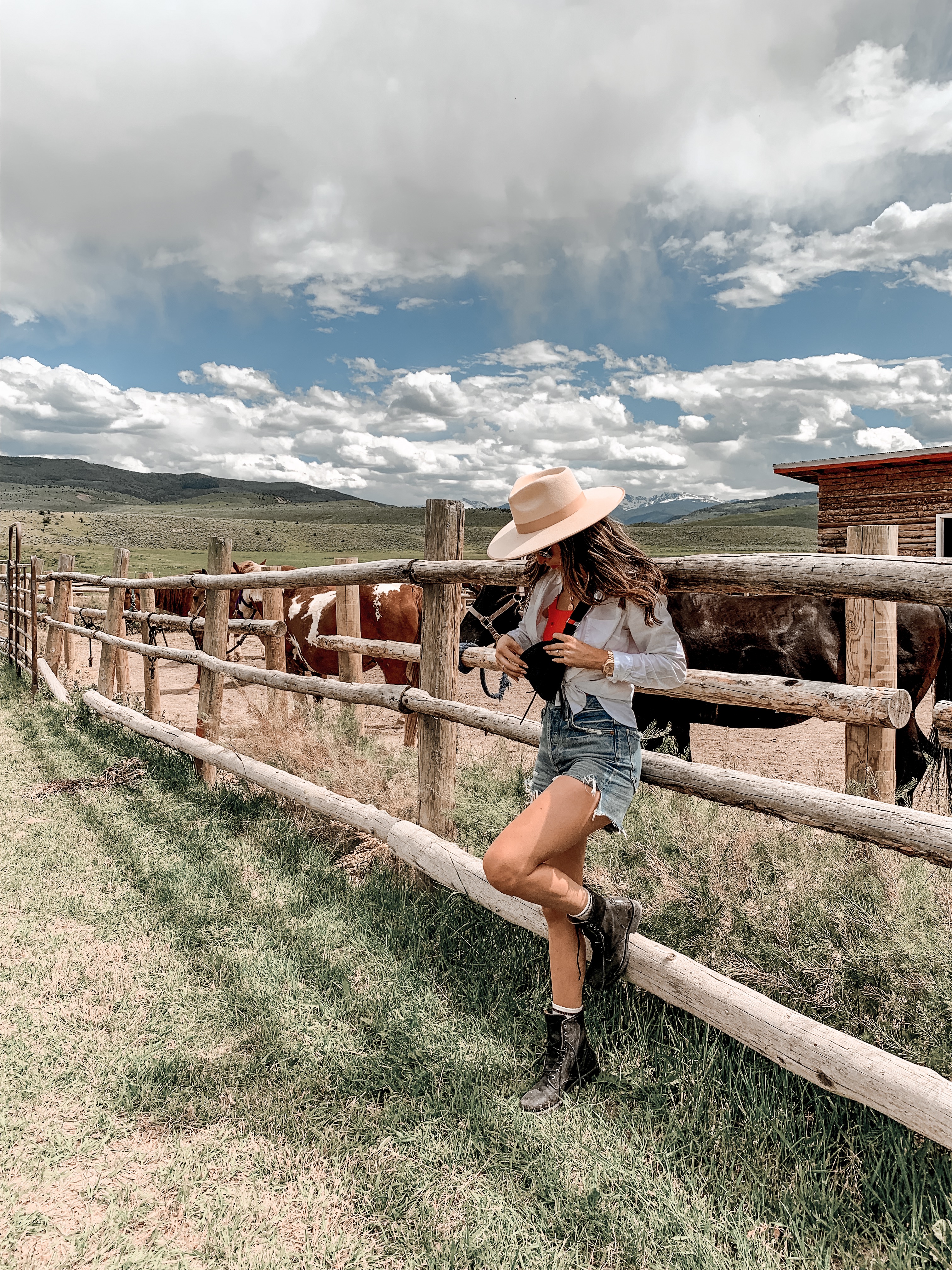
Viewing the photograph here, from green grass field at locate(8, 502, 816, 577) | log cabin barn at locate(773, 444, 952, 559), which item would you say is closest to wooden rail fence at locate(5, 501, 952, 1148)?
log cabin barn at locate(773, 444, 952, 559)

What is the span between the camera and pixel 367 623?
9.62 meters

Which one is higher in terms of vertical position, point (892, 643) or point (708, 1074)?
point (892, 643)

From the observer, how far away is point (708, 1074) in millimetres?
2457

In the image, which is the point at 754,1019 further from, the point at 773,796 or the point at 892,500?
the point at 892,500

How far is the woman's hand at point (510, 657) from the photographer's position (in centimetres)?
264

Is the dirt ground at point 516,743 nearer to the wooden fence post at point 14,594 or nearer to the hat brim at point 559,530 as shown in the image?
the wooden fence post at point 14,594

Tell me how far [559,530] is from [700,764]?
6.29 ft

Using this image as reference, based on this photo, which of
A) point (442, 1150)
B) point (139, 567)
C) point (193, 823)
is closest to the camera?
point (442, 1150)

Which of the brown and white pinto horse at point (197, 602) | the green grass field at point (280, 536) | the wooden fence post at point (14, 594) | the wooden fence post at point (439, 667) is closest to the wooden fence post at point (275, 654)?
the brown and white pinto horse at point (197, 602)

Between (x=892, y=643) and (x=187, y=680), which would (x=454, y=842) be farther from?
(x=187, y=680)

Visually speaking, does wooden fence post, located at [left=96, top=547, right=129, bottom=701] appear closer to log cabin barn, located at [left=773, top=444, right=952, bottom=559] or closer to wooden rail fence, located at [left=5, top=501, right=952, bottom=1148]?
wooden rail fence, located at [left=5, top=501, right=952, bottom=1148]

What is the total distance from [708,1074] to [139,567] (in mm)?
55405

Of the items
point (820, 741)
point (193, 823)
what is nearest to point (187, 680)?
point (193, 823)

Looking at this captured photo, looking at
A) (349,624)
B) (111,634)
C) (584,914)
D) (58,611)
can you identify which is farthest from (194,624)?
(584,914)
